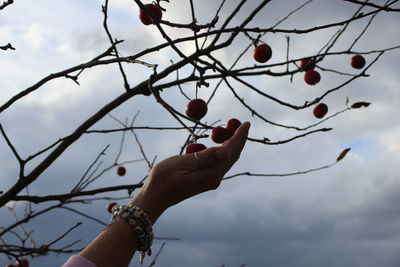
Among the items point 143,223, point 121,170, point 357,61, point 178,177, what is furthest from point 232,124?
point 121,170

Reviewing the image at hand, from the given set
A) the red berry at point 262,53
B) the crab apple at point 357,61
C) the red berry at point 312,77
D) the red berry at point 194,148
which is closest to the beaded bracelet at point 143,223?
the red berry at point 194,148

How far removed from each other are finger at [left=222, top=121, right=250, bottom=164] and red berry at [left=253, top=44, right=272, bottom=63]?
126cm

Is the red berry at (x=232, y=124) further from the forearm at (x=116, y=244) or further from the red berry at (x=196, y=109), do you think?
the forearm at (x=116, y=244)

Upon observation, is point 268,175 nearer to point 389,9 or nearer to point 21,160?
point 389,9

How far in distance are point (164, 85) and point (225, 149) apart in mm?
1457

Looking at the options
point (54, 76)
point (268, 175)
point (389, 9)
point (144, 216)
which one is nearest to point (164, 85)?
point (54, 76)

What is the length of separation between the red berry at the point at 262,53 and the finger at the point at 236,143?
126 centimetres

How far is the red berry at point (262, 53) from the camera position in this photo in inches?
107

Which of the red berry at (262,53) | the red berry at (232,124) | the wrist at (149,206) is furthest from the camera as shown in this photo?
the red berry at (262,53)

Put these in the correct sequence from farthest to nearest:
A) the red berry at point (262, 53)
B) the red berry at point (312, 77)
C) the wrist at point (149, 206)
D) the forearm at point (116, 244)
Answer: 1. the red berry at point (312, 77)
2. the red berry at point (262, 53)
3. the wrist at point (149, 206)
4. the forearm at point (116, 244)

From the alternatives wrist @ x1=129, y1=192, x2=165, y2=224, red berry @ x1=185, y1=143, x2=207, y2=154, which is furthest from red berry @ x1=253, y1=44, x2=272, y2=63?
wrist @ x1=129, y1=192, x2=165, y2=224

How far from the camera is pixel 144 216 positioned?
136 cm

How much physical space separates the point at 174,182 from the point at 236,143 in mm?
245

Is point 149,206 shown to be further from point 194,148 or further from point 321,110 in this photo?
point 321,110
